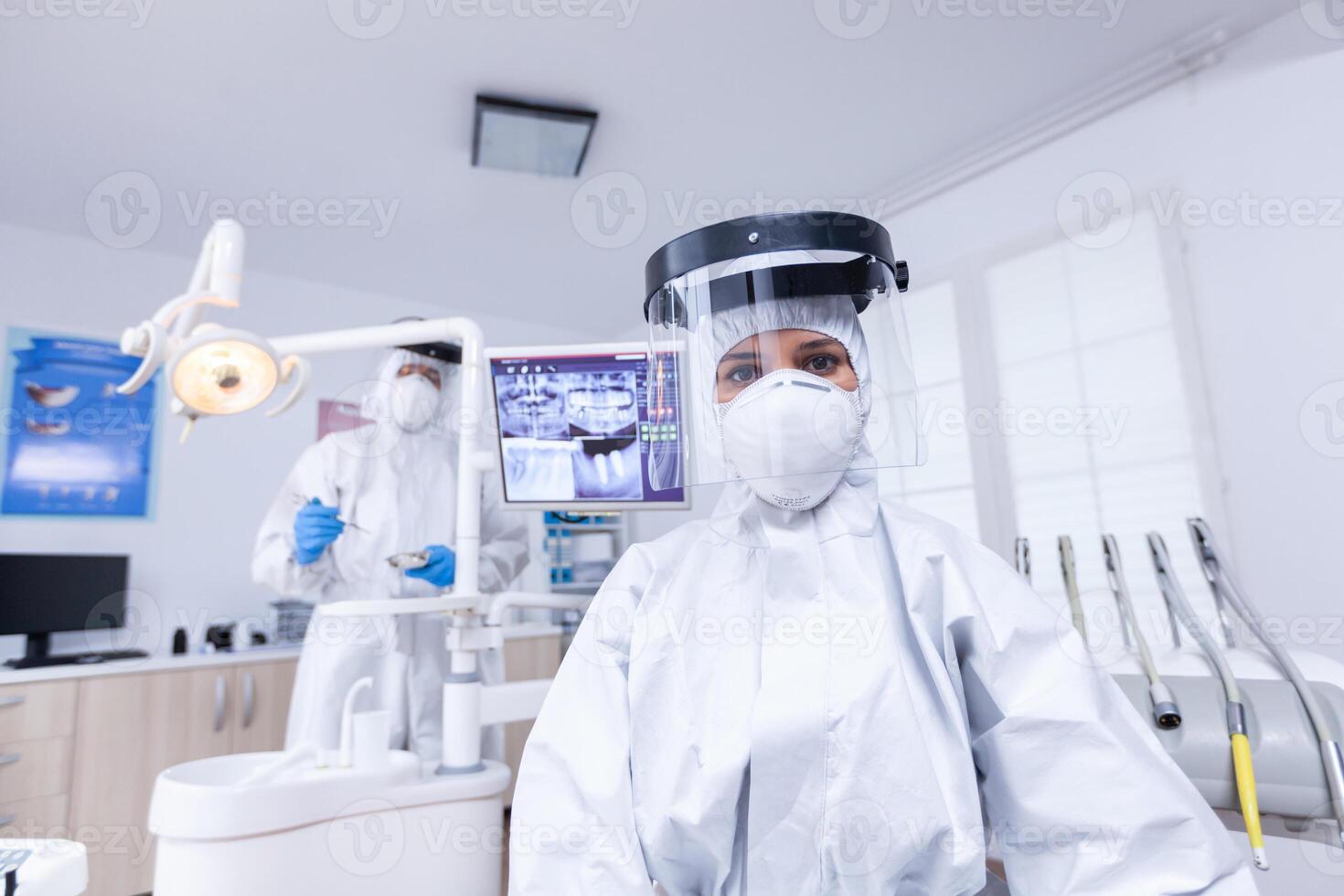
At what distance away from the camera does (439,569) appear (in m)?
1.79

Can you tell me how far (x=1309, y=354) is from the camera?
6.59 feet

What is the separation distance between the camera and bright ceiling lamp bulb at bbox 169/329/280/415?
129 centimetres

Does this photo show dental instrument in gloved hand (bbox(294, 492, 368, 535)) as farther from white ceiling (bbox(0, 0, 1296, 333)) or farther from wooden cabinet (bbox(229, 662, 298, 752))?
white ceiling (bbox(0, 0, 1296, 333))

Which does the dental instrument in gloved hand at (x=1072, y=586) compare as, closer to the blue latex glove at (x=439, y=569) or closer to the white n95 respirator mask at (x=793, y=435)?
the white n95 respirator mask at (x=793, y=435)

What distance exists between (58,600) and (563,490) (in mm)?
2278

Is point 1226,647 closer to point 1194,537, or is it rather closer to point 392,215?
point 1194,537

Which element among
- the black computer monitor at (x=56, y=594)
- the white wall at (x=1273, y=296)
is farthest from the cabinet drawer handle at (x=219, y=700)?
the white wall at (x=1273, y=296)

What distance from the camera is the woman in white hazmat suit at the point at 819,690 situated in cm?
82

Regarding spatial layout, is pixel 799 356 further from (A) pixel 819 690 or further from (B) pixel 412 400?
(B) pixel 412 400

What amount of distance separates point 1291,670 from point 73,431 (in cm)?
371

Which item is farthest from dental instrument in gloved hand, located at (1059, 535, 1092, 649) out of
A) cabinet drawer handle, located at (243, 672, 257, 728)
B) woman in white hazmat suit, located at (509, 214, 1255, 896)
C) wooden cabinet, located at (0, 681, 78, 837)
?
wooden cabinet, located at (0, 681, 78, 837)

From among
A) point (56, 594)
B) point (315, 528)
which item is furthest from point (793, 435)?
point (56, 594)

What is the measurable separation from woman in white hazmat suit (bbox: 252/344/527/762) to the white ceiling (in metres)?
0.85

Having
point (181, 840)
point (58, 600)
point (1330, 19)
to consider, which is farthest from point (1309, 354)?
point (58, 600)
